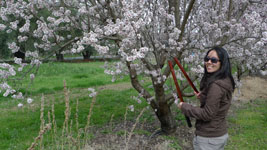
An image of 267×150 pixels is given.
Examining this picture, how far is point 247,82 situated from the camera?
9.98m

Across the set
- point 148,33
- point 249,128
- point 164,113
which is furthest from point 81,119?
point 249,128

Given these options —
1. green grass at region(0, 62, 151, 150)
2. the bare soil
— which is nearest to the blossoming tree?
the bare soil

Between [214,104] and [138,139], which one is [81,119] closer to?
[138,139]

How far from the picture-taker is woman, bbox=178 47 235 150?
2.38 m

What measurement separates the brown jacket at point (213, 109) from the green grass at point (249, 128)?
2.28 meters

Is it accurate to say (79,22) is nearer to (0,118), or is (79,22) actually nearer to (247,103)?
(0,118)

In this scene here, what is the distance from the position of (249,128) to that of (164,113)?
7.56ft

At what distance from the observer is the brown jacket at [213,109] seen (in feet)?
7.77

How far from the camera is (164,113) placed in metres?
4.82

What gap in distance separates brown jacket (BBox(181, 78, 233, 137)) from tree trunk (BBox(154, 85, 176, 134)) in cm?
193

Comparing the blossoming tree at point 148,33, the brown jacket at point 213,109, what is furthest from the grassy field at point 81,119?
the brown jacket at point 213,109

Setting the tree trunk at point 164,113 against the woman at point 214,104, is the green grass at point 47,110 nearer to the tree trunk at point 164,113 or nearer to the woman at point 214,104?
the tree trunk at point 164,113

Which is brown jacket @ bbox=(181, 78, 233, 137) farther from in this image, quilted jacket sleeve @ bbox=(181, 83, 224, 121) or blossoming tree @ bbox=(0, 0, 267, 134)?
blossoming tree @ bbox=(0, 0, 267, 134)

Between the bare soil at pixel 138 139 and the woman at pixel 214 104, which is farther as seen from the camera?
the bare soil at pixel 138 139
